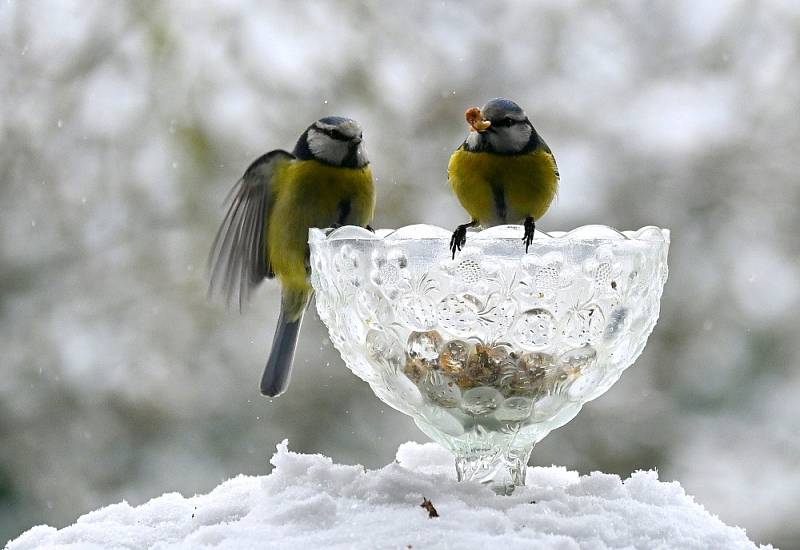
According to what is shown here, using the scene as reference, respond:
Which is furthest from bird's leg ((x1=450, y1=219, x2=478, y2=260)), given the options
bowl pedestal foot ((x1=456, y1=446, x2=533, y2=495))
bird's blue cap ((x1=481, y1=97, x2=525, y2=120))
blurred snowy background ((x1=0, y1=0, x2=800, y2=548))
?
blurred snowy background ((x1=0, y1=0, x2=800, y2=548))

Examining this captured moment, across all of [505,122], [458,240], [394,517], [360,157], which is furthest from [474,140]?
[394,517]

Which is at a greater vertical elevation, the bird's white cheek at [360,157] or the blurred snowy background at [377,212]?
the blurred snowy background at [377,212]

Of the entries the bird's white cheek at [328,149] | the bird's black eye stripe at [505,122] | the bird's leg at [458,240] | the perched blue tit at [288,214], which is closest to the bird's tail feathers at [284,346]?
the perched blue tit at [288,214]

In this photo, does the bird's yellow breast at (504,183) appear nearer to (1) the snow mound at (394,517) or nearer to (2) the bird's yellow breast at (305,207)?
(2) the bird's yellow breast at (305,207)

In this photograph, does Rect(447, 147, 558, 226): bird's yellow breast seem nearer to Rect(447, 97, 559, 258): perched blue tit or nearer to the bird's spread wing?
Rect(447, 97, 559, 258): perched blue tit

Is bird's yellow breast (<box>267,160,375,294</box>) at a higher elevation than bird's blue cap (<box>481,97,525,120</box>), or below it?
below

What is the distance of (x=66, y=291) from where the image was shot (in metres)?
3.19

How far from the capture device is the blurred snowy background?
10.1ft

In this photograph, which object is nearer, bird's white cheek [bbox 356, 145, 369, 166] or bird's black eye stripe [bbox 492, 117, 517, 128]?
bird's black eye stripe [bbox 492, 117, 517, 128]

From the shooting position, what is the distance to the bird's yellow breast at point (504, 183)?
1.53m

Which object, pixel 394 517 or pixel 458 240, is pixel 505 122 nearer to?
pixel 458 240

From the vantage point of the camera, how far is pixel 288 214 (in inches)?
63.4

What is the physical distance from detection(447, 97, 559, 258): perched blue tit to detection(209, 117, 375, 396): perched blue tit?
7.5 inches

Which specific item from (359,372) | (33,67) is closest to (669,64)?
(33,67)
